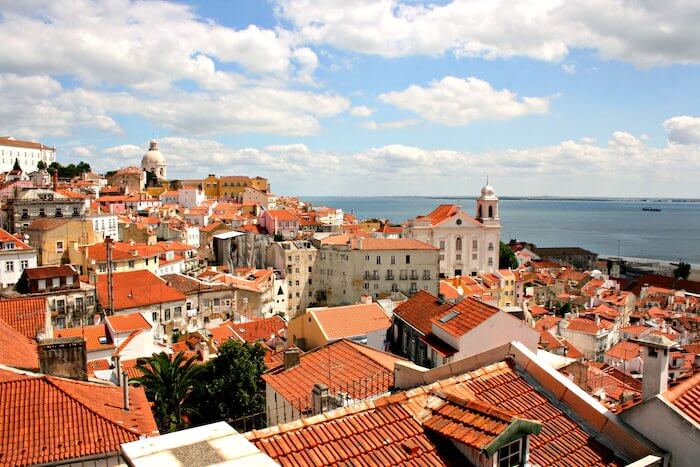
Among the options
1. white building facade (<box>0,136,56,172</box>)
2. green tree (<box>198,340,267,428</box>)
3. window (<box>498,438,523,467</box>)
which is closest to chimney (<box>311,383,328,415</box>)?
window (<box>498,438,523,467</box>)

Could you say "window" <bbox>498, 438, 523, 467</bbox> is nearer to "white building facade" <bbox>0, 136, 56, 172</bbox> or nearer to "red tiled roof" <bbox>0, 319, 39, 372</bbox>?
"red tiled roof" <bbox>0, 319, 39, 372</bbox>

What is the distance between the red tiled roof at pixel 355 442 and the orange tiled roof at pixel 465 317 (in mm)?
7691

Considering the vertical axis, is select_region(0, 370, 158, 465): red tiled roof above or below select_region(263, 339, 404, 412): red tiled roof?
above

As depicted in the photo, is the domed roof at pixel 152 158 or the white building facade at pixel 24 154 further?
the domed roof at pixel 152 158

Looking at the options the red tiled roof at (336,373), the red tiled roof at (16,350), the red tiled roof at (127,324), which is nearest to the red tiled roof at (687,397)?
the red tiled roof at (336,373)

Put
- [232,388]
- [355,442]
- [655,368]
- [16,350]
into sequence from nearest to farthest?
[355,442]
[655,368]
[16,350]
[232,388]

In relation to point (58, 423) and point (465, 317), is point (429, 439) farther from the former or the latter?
point (465, 317)

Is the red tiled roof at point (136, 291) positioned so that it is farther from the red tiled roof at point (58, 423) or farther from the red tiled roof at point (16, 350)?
the red tiled roof at point (58, 423)

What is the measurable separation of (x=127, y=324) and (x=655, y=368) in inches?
902

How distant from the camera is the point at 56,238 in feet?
134

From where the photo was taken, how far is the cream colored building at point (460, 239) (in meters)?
65.1

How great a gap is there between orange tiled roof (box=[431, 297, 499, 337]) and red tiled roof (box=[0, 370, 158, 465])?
7048 mm

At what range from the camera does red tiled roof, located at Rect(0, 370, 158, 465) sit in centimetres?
791

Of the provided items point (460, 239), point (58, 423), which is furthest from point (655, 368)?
point (460, 239)
